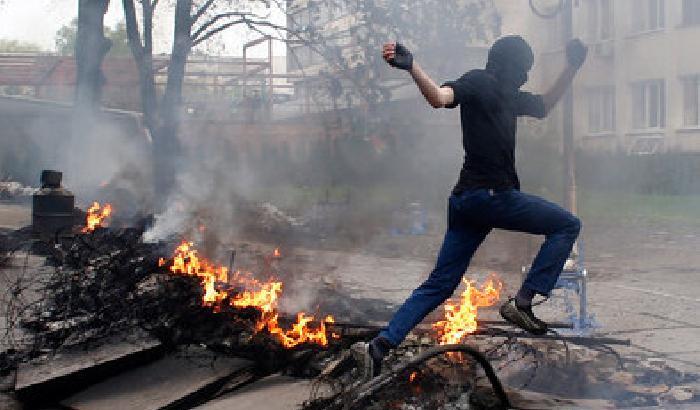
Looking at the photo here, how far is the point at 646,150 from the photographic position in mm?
21844

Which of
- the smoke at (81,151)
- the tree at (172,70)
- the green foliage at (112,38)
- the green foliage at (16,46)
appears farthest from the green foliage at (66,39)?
the tree at (172,70)

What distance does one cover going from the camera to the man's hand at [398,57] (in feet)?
12.2

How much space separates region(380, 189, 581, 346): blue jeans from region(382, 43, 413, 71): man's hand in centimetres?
76

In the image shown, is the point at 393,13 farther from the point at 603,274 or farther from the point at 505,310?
the point at 505,310

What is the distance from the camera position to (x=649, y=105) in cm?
2372

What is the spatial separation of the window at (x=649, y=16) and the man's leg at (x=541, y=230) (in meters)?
21.4

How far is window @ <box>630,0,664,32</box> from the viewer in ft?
76.2

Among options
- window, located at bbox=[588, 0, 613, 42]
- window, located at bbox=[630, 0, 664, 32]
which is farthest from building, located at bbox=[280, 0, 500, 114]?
window, located at bbox=[630, 0, 664, 32]

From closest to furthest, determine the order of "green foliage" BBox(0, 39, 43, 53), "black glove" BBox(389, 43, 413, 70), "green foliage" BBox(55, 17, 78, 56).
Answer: "black glove" BBox(389, 43, 413, 70), "green foliage" BBox(55, 17, 78, 56), "green foliage" BBox(0, 39, 43, 53)

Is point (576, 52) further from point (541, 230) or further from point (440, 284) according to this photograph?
point (440, 284)

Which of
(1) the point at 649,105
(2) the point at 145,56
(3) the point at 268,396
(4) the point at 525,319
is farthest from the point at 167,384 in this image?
(1) the point at 649,105

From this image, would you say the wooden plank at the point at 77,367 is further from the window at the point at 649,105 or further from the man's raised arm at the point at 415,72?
the window at the point at 649,105

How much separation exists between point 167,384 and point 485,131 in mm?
2457

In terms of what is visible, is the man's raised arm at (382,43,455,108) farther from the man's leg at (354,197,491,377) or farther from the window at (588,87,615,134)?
the window at (588,87,615,134)
